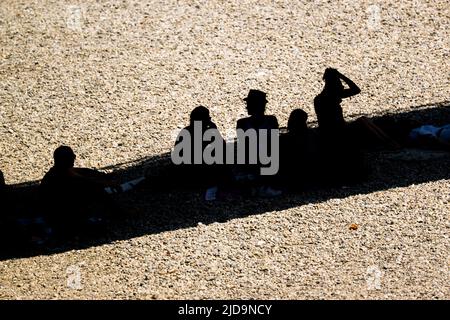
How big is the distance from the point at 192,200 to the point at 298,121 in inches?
61.7

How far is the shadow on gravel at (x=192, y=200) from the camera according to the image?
10.4 metres

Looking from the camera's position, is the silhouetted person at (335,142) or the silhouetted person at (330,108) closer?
the silhouetted person at (335,142)

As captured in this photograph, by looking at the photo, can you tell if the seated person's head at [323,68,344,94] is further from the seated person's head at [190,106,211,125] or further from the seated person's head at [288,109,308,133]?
the seated person's head at [190,106,211,125]

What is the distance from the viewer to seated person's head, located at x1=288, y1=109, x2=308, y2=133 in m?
11.1


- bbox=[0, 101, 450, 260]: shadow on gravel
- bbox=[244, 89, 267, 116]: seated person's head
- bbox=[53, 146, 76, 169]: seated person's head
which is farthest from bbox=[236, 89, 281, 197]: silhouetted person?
bbox=[53, 146, 76, 169]: seated person's head

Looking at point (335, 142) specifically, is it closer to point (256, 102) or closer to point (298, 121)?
point (298, 121)

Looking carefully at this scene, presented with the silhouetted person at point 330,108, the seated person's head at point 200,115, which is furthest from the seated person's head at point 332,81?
the seated person's head at point 200,115

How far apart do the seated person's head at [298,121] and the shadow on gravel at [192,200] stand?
763 mm

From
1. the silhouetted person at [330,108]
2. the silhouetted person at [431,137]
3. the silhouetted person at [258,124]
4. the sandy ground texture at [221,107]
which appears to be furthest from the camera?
the silhouetted person at [431,137]

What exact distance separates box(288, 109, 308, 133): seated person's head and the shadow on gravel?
0.76m

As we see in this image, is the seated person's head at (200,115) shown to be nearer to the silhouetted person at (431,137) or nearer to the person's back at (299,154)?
the person's back at (299,154)

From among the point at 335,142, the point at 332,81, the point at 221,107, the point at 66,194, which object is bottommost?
the point at 66,194

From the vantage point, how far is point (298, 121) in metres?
11.1

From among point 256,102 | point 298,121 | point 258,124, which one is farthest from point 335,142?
point 256,102
